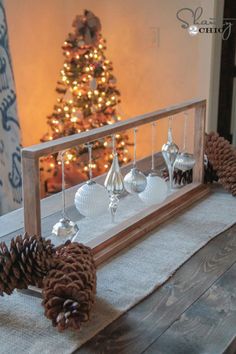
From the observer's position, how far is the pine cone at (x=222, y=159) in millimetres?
1389

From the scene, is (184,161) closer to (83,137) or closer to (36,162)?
(83,137)

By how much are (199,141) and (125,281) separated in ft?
1.93

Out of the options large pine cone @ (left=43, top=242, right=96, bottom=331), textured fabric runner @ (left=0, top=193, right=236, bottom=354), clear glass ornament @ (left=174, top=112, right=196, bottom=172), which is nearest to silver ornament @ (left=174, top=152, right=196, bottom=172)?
clear glass ornament @ (left=174, top=112, right=196, bottom=172)

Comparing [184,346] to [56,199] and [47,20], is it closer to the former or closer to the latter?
[56,199]

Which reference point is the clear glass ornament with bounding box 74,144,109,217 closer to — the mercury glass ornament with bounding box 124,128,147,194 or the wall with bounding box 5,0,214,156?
the mercury glass ornament with bounding box 124,128,147,194

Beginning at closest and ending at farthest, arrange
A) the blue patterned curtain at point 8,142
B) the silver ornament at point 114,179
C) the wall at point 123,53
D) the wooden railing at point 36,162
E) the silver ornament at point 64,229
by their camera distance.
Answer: the wooden railing at point 36,162
the silver ornament at point 64,229
the silver ornament at point 114,179
the blue patterned curtain at point 8,142
the wall at point 123,53

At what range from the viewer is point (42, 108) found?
3.11m

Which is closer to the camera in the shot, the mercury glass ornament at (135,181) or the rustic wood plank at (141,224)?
the rustic wood plank at (141,224)

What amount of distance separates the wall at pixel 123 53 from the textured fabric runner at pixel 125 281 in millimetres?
1574

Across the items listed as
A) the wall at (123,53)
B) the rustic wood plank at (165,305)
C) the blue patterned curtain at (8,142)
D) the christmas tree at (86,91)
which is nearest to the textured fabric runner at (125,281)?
the rustic wood plank at (165,305)

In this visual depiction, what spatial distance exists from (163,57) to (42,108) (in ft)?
2.70

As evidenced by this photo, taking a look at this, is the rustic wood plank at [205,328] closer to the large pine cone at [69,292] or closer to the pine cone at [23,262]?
the large pine cone at [69,292]

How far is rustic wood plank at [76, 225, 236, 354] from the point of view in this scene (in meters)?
0.74

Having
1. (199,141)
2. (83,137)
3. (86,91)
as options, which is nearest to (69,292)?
(83,137)
